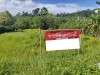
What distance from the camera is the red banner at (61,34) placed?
14.1 m

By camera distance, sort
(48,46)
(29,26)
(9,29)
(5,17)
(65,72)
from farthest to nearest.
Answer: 1. (5,17)
2. (29,26)
3. (9,29)
4. (48,46)
5. (65,72)

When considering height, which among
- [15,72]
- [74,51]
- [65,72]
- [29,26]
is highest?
[65,72]

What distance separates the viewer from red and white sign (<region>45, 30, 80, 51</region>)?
1405 cm

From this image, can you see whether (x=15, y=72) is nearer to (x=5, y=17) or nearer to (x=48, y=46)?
(x=48, y=46)

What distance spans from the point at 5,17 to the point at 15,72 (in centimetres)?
7456

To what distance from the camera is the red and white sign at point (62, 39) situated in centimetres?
1405

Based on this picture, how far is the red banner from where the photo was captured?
1407cm

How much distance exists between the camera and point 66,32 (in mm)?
14461

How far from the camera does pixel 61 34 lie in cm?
1428

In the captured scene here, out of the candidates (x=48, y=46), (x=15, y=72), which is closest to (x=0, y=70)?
(x=15, y=72)

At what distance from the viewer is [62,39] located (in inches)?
562

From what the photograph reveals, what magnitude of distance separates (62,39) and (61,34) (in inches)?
11.4

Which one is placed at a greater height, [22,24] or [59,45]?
[59,45]

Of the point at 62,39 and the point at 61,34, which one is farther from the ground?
the point at 61,34
